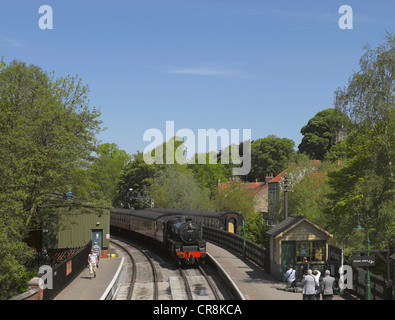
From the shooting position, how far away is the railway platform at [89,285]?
2000 cm

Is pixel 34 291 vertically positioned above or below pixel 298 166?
below

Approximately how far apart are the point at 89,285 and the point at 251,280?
29.2 ft

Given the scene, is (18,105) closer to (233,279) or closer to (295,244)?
(233,279)

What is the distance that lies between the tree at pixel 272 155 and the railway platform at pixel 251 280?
68.0 metres

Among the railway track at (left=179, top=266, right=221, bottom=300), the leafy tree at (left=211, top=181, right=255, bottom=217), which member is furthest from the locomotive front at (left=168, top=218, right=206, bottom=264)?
the leafy tree at (left=211, top=181, right=255, bottom=217)

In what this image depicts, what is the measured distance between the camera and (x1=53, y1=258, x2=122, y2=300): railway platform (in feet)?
65.6

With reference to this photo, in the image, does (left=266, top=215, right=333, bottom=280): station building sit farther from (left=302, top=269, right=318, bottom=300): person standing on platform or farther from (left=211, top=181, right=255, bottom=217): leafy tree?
(left=211, top=181, right=255, bottom=217): leafy tree

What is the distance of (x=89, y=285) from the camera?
22.4 metres

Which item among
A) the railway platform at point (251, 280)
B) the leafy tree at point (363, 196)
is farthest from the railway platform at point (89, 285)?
the leafy tree at point (363, 196)

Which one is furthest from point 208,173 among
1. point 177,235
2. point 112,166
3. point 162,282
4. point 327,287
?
point 327,287
